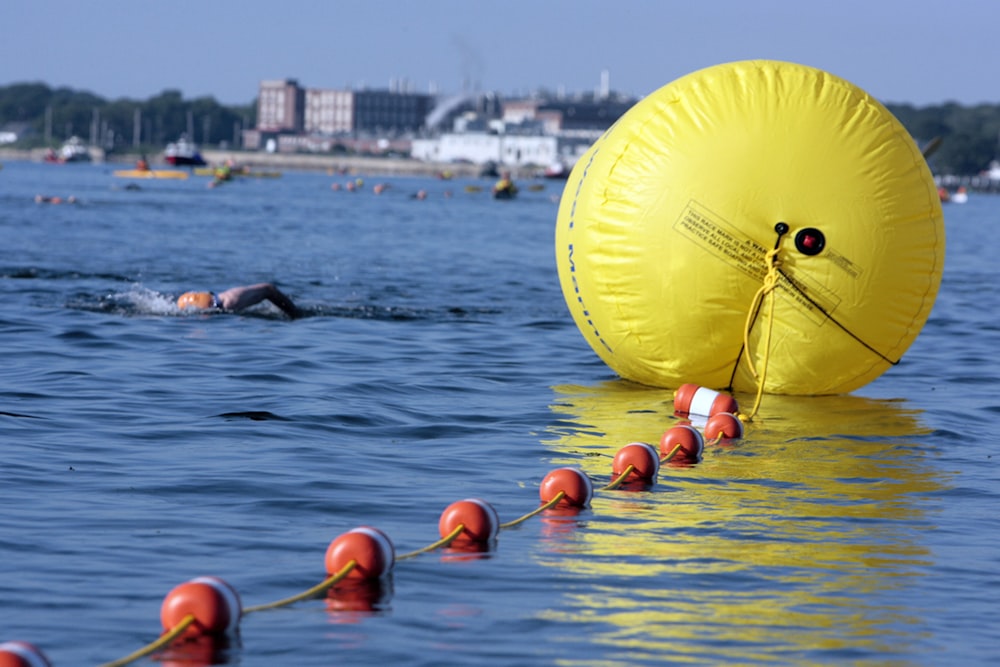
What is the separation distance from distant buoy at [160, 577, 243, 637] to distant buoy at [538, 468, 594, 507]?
Answer: 271 centimetres

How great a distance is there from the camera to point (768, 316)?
426 inches

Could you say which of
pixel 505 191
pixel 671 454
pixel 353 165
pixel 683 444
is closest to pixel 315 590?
pixel 671 454

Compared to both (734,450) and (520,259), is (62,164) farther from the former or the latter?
(734,450)

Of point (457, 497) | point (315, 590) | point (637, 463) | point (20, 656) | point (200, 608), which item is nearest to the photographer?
point (20, 656)

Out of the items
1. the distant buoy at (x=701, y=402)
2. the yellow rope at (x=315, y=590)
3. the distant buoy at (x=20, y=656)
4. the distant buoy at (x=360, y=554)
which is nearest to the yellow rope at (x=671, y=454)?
the distant buoy at (x=701, y=402)

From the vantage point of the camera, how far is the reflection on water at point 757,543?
607 centimetres

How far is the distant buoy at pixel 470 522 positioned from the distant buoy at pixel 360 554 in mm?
742

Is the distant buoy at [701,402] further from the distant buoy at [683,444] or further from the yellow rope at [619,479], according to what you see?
the yellow rope at [619,479]

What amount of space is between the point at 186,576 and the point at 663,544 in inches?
93.7

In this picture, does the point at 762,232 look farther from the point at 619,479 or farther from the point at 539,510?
the point at 539,510

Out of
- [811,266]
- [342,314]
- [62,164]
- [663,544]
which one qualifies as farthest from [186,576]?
[62,164]

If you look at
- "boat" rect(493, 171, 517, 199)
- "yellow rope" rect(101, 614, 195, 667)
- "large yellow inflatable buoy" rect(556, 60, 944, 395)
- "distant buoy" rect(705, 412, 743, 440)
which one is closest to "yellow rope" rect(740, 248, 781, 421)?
"large yellow inflatable buoy" rect(556, 60, 944, 395)

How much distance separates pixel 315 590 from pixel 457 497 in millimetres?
2186

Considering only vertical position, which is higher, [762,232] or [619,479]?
[762,232]
